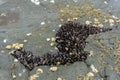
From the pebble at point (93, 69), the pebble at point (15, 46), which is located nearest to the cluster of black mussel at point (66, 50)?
the pebble at point (15, 46)

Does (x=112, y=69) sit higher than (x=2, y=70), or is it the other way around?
(x=112, y=69)

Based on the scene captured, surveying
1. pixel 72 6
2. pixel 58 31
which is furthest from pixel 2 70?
pixel 72 6

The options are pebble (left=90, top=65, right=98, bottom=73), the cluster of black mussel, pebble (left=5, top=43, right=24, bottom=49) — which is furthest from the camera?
pebble (left=5, top=43, right=24, bottom=49)

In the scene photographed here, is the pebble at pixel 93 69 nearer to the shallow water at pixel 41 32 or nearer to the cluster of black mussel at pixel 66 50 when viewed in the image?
the shallow water at pixel 41 32

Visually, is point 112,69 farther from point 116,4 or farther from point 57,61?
point 116,4

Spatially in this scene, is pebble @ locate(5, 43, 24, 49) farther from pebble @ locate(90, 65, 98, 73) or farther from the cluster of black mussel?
pebble @ locate(90, 65, 98, 73)

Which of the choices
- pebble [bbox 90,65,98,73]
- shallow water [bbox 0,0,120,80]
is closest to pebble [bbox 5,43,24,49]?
shallow water [bbox 0,0,120,80]

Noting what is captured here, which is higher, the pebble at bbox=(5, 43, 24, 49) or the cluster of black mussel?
the cluster of black mussel
